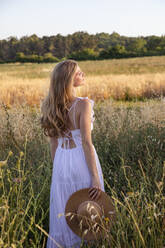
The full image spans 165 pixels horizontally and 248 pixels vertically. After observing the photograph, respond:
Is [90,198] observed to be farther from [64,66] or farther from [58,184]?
[64,66]

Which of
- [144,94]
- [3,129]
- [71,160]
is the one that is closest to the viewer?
[71,160]

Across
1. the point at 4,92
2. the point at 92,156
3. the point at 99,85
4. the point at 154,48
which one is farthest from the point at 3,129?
the point at 154,48

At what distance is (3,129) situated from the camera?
174 inches

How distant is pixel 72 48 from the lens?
3019 inches

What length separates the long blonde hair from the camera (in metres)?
2.02

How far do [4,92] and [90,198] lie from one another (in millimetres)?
7011

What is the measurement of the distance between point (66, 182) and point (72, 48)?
7762cm

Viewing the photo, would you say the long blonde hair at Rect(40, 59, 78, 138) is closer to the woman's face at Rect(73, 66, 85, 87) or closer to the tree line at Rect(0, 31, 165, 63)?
the woman's face at Rect(73, 66, 85, 87)

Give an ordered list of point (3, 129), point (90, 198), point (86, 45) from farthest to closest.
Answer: point (86, 45) < point (3, 129) < point (90, 198)

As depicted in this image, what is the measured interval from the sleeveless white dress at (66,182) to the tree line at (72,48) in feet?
182

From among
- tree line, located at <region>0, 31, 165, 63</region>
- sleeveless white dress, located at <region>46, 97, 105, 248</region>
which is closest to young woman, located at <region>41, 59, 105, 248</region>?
sleeveless white dress, located at <region>46, 97, 105, 248</region>

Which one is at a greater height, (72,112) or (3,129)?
(72,112)

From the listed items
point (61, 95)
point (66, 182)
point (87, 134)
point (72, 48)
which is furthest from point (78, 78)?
point (72, 48)

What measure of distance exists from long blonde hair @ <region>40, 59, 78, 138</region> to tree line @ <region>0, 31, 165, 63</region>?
55.4 metres
